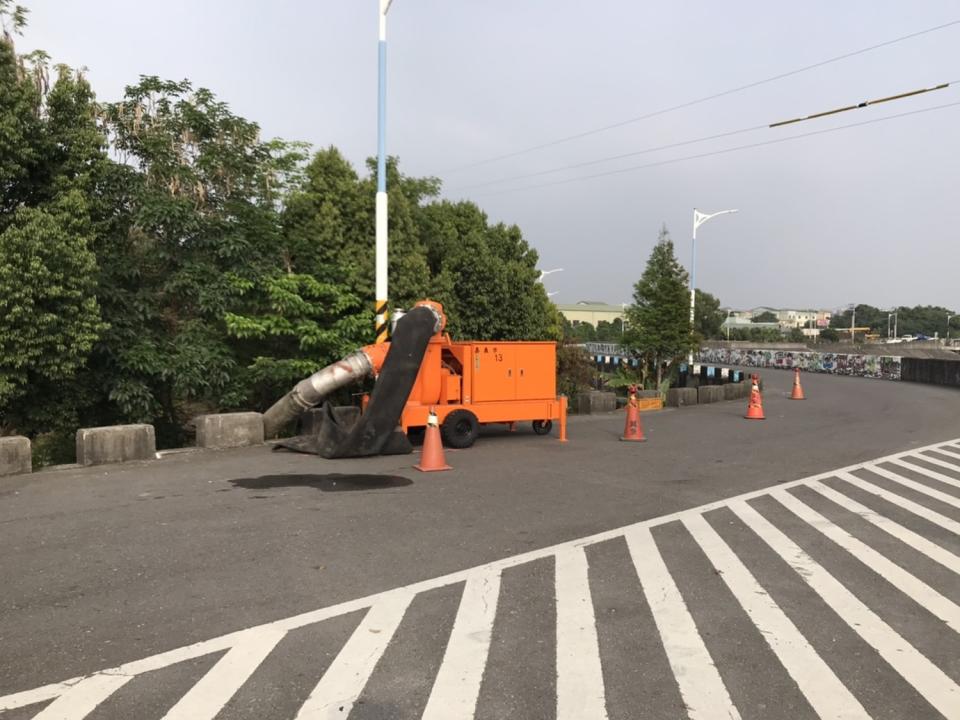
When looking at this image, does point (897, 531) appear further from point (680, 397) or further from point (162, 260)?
point (680, 397)

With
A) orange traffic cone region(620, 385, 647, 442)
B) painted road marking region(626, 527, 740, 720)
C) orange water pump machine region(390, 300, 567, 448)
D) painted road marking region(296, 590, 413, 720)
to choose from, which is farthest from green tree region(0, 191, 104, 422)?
orange traffic cone region(620, 385, 647, 442)

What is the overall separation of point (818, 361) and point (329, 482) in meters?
43.0

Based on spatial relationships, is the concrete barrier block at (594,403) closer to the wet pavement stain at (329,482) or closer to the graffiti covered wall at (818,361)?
the wet pavement stain at (329,482)

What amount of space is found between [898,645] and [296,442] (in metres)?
9.30

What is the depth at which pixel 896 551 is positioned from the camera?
646cm

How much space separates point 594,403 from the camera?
18984 mm

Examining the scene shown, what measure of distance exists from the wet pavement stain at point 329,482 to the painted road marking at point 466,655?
3670 mm

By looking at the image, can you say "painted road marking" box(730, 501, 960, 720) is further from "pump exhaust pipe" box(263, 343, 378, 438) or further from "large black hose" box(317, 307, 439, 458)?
"pump exhaust pipe" box(263, 343, 378, 438)

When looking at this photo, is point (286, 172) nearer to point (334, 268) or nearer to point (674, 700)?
point (334, 268)

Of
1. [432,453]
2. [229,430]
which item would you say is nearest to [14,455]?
[229,430]

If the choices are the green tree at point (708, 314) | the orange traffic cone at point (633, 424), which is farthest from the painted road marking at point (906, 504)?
the green tree at point (708, 314)

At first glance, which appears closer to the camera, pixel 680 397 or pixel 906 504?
pixel 906 504

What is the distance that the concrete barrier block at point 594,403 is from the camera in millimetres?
18922

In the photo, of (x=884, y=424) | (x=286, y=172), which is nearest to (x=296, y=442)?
(x=286, y=172)
